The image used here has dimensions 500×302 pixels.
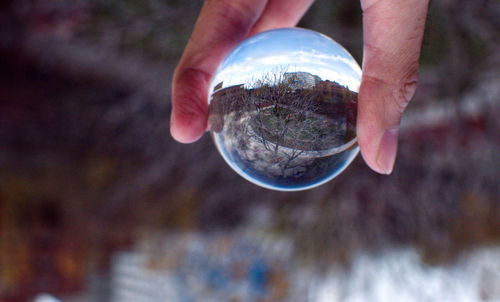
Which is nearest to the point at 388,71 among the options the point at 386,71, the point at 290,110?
the point at 386,71

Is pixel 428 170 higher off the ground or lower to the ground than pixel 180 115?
lower

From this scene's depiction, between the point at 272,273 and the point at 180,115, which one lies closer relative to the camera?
the point at 180,115

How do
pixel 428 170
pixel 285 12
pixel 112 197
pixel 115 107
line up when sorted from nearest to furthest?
pixel 285 12, pixel 428 170, pixel 115 107, pixel 112 197

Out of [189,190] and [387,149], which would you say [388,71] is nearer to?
[387,149]

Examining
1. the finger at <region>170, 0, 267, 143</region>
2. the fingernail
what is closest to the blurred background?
the finger at <region>170, 0, 267, 143</region>

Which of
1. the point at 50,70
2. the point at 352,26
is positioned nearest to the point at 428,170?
the point at 352,26

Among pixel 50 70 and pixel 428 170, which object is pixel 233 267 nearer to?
pixel 428 170
